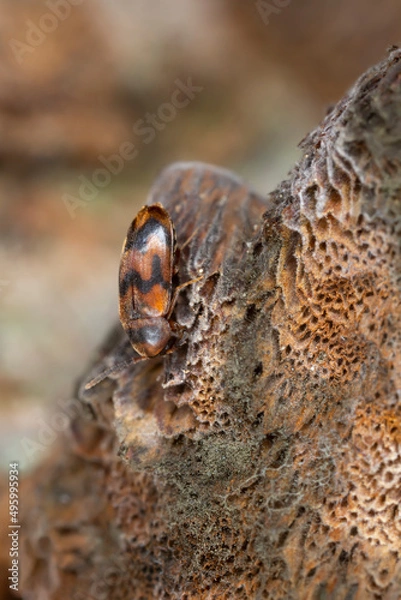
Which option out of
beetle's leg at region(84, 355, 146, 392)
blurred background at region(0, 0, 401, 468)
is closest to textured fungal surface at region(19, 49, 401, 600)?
beetle's leg at region(84, 355, 146, 392)

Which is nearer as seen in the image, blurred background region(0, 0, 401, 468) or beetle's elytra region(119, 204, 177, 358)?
beetle's elytra region(119, 204, 177, 358)

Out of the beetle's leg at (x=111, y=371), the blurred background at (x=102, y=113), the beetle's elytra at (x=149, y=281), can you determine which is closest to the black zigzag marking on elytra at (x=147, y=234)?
the beetle's elytra at (x=149, y=281)

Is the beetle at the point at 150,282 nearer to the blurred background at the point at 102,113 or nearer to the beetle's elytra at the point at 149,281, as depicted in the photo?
the beetle's elytra at the point at 149,281

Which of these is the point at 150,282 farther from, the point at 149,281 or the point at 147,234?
the point at 147,234

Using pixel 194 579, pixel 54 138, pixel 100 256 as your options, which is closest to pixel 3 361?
pixel 100 256

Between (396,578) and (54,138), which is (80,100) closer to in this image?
(54,138)

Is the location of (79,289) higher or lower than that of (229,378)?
higher

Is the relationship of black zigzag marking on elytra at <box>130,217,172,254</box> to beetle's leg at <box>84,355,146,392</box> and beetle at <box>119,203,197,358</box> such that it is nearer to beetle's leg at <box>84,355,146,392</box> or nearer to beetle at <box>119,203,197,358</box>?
beetle at <box>119,203,197,358</box>

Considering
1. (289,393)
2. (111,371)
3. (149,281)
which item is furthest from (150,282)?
(289,393)
